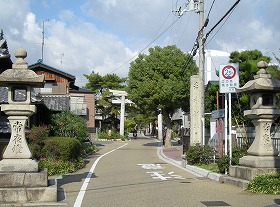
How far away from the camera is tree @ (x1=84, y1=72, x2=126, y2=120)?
60188 mm

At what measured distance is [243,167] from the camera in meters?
12.0

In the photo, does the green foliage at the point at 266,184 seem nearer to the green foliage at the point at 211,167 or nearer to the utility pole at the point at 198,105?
the green foliage at the point at 211,167

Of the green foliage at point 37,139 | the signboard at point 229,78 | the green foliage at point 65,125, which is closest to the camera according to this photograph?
the signboard at point 229,78

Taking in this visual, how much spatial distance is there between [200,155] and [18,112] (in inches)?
389

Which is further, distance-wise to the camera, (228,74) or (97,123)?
(97,123)

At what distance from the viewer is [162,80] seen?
35750mm

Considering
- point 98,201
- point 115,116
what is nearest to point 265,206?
point 98,201

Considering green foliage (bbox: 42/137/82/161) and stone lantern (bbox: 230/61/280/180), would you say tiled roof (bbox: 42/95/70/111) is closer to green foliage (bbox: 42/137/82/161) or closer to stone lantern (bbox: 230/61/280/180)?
green foliage (bbox: 42/137/82/161)

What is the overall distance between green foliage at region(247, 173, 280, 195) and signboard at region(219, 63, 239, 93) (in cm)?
378

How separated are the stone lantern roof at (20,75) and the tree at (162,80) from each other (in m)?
24.8

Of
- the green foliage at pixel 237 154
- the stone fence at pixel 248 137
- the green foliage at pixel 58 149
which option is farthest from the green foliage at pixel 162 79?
A: the green foliage at pixel 237 154

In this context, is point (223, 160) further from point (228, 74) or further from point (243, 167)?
point (228, 74)

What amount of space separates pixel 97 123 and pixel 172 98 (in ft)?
108

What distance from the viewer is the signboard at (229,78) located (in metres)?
13.8
